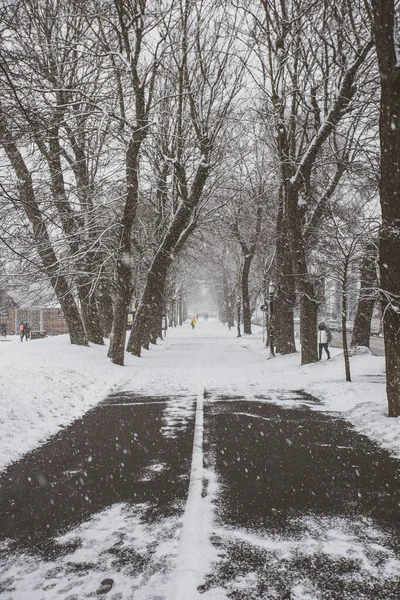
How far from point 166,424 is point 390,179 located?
5.72 meters

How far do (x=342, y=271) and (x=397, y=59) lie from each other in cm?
656

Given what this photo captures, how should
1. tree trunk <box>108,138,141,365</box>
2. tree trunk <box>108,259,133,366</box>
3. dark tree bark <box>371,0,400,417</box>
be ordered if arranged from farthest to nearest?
tree trunk <box>108,259,133,366</box>
tree trunk <box>108,138,141,365</box>
dark tree bark <box>371,0,400,417</box>

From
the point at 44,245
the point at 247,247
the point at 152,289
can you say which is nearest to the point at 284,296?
the point at 152,289

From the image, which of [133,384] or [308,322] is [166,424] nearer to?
[133,384]

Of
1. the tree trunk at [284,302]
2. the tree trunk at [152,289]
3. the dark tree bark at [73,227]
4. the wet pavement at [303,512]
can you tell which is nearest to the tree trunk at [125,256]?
the dark tree bark at [73,227]

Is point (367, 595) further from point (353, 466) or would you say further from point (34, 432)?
point (34, 432)

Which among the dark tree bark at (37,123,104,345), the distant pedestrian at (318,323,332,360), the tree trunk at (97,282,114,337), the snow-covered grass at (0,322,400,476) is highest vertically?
the dark tree bark at (37,123,104,345)

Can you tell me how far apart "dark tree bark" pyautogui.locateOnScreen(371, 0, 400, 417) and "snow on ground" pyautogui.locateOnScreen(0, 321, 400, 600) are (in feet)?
3.82

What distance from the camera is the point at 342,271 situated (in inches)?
511

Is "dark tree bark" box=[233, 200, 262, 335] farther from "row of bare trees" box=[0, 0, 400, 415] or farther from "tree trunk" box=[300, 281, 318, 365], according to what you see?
"tree trunk" box=[300, 281, 318, 365]

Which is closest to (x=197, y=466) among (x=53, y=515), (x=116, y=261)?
(x=53, y=515)

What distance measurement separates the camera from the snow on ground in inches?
125

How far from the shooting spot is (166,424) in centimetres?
820

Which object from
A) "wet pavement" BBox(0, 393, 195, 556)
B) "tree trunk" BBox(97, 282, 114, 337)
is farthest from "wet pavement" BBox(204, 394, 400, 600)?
"tree trunk" BBox(97, 282, 114, 337)
